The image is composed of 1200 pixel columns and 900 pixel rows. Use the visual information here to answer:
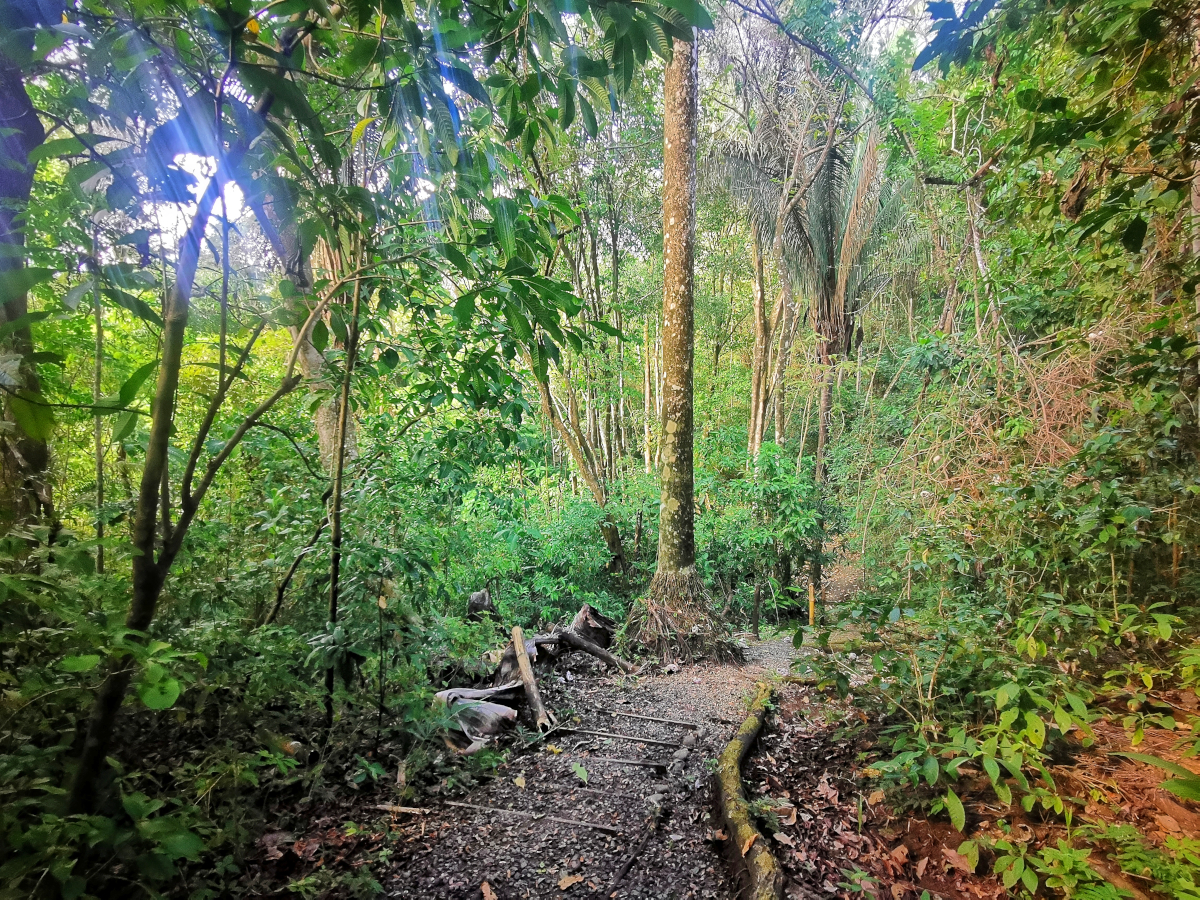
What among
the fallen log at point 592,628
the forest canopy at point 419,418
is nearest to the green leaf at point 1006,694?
the forest canopy at point 419,418

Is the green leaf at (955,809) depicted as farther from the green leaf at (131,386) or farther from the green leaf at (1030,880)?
the green leaf at (131,386)

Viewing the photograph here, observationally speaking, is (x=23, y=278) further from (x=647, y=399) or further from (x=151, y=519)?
(x=647, y=399)

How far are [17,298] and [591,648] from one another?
13.2 ft

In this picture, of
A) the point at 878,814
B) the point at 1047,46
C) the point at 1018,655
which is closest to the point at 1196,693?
the point at 1018,655

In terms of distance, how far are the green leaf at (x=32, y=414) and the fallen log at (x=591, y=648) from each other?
159 inches

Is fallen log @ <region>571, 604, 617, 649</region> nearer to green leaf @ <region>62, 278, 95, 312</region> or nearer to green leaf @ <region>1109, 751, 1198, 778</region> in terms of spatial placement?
green leaf @ <region>1109, 751, 1198, 778</region>

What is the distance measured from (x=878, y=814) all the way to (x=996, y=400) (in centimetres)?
242

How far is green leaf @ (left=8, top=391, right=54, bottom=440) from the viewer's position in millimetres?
841

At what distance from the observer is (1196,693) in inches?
72.5

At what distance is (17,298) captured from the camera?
171cm

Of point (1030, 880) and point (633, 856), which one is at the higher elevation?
point (1030, 880)

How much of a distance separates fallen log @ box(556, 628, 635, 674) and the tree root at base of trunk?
29cm

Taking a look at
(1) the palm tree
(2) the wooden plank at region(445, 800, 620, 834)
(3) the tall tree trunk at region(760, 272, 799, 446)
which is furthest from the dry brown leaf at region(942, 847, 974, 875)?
(3) the tall tree trunk at region(760, 272, 799, 446)

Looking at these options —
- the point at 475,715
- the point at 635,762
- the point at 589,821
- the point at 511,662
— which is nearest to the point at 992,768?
the point at 589,821
